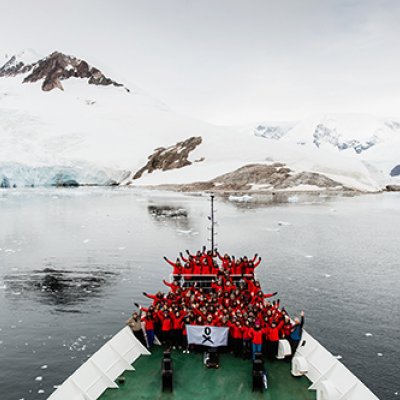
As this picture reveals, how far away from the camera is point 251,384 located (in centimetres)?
1141

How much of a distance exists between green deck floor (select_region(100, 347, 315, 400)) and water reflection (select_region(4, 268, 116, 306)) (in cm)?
1089

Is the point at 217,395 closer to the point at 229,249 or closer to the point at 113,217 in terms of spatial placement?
the point at 229,249

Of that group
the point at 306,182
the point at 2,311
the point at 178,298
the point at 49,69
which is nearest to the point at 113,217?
the point at 2,311

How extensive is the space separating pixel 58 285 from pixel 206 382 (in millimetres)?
16771

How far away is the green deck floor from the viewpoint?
1091 centimetres

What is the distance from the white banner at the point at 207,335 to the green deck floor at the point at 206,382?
0.44 meters

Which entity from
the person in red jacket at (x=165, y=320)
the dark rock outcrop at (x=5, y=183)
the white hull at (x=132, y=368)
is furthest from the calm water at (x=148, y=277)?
the dark rock outcrop at (x=5, y=183)

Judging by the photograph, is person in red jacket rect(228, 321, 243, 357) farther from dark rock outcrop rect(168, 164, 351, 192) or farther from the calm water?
dark rock outcrop rect(168, 164, 351, 192)

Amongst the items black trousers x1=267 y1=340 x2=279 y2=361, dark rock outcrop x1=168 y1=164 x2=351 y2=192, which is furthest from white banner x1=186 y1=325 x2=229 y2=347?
dark rock outcrop x1=168 y1=164 x2=351 y2=192

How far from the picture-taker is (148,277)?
2747cm

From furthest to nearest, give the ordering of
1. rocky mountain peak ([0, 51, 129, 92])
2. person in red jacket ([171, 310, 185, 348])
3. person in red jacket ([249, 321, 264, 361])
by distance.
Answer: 1. rocky mountain peak ([0, 51, 129, 92])
2. person in red jacket ([171, 310, 185, 348])
3. person in red jacket ([249, 321, 264, 361])

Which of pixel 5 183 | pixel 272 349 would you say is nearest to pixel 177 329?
pixel 272 349

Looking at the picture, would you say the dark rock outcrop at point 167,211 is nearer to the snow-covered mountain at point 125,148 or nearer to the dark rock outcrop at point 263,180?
the dark rock outcrop at point 263,180

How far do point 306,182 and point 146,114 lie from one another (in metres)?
80.5
